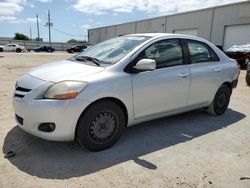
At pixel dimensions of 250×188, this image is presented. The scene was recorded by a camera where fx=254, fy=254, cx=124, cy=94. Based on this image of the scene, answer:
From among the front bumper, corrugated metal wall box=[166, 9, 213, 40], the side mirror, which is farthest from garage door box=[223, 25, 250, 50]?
the front bumper

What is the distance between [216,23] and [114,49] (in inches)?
916

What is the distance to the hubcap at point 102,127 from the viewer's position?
3.46 meters

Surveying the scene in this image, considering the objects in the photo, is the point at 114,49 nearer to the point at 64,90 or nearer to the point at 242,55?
the point at 64,90

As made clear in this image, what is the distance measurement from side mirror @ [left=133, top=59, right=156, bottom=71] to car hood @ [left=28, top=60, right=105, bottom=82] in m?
0.52

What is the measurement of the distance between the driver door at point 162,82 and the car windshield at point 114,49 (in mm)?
250

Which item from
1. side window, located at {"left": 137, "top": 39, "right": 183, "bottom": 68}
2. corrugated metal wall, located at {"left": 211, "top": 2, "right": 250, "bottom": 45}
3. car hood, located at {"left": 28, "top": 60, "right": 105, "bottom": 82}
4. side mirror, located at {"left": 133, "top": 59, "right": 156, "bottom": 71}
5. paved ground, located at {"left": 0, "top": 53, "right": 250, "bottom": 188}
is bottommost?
paved ground, located at {"left": 0, "top": 53, "right": 250, "bottom": 188}

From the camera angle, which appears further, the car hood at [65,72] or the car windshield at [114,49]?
the car windshield at [114,49]

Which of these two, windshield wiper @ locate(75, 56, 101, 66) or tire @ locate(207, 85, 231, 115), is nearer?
windshield wiper @ locate(75, 56, 101, 66)

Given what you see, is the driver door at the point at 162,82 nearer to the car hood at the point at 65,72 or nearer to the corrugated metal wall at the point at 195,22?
the car hood at the point at 65,72

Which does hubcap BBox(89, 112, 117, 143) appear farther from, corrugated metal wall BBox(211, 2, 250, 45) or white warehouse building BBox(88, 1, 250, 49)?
corrugated metal wall BBox(211, 2, 250, 45)

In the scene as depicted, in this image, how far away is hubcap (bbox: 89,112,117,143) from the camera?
3.46 meters

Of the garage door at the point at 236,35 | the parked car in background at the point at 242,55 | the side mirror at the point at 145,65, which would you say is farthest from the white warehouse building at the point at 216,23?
the side mirror at the point at 145,65

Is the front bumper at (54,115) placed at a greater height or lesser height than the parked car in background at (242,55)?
lesser

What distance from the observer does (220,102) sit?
5434mm
